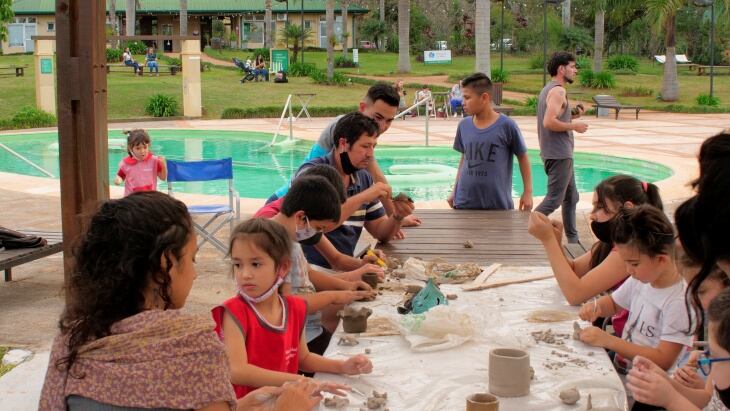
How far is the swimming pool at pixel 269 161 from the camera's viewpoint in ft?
48.3

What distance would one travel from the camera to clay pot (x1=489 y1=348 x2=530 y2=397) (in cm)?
265

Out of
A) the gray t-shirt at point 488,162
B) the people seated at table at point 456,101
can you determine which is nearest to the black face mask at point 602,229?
the gray t-shirt at point 488,162

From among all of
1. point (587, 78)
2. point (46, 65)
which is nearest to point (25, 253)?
point (46, 65)

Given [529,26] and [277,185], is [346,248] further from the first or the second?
[529,26]

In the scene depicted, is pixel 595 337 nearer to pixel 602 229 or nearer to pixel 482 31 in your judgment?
pixel 602 229

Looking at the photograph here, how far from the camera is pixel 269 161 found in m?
17.9

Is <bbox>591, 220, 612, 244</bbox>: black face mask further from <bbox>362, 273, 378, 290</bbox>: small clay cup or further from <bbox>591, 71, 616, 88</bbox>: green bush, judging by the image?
<bbox>591, 71, 616, 88</bbox>: green bush

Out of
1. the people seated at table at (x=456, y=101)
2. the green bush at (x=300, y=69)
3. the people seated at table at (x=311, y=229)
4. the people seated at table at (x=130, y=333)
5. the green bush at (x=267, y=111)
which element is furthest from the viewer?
the green bush at (x=300, y=69)

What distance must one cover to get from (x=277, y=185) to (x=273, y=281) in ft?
41.0

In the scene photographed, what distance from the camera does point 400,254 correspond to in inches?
194

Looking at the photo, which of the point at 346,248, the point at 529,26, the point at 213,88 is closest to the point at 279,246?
the point at 346,248

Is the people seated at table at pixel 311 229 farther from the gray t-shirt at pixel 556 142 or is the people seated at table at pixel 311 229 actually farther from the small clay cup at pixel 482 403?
the gray t-shirt at pixel 556 142

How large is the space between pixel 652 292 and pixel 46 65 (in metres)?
23.6

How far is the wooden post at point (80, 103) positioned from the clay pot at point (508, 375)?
2078 mm
